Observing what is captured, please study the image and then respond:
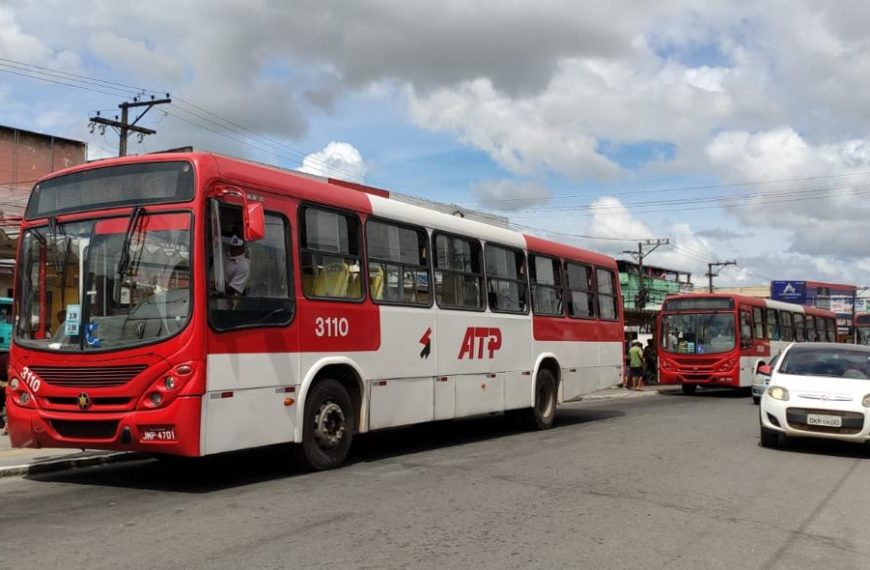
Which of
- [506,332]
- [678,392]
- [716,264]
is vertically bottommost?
[678,392]

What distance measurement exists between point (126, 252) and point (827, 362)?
31.6 feet

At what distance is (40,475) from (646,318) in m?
29.1

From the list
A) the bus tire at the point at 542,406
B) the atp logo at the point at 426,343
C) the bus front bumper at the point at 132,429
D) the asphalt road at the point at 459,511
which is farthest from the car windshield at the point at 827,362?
the bus front bumper at the point at 132,429

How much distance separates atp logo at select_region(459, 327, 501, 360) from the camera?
11.3m

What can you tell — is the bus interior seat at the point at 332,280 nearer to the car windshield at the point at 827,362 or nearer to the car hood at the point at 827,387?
the car hood at the point at 827,387

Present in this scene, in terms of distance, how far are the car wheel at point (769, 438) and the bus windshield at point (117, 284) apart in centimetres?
843

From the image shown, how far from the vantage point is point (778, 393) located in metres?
11.0

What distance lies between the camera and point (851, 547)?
602 cm

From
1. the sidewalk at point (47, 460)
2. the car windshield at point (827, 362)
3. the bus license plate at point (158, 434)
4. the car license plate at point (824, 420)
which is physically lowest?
the car license plate at point (824, 420)

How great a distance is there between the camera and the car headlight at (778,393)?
1089 cm

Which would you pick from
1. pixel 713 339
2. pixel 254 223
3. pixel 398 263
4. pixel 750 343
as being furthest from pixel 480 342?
pixel 750 343

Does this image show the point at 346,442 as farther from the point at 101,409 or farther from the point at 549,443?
the point at 549,443

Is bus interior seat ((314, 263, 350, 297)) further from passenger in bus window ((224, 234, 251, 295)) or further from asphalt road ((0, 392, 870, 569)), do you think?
asphalt road ((0, 392, 870, 569))

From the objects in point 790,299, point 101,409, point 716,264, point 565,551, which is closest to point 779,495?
point 565,551
